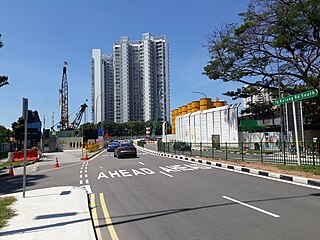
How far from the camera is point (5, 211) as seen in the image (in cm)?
678

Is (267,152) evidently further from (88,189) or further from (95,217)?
(95,217)

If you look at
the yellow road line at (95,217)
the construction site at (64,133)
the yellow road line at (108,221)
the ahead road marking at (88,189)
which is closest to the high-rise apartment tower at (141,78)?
the construction site at (64,133)

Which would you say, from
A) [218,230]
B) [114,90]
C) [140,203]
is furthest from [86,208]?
[114,90]

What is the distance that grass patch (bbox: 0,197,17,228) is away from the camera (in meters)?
5.92

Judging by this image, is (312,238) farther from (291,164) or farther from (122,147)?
(122,147)

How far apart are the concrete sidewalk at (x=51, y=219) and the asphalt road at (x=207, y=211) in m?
0.35

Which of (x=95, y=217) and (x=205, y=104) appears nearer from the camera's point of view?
(x=95, y=217)

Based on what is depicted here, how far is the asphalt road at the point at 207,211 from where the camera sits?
509 cm

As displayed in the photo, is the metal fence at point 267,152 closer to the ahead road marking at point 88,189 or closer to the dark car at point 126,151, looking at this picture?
the dark car at point 126,151

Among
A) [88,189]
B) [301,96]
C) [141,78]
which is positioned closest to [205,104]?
[301,96]

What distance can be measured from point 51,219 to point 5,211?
5.35ft

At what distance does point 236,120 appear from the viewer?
34.7 m

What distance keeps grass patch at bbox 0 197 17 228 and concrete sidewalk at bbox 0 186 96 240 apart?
0.42 ft

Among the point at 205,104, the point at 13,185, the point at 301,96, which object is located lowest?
the point at 13,185
